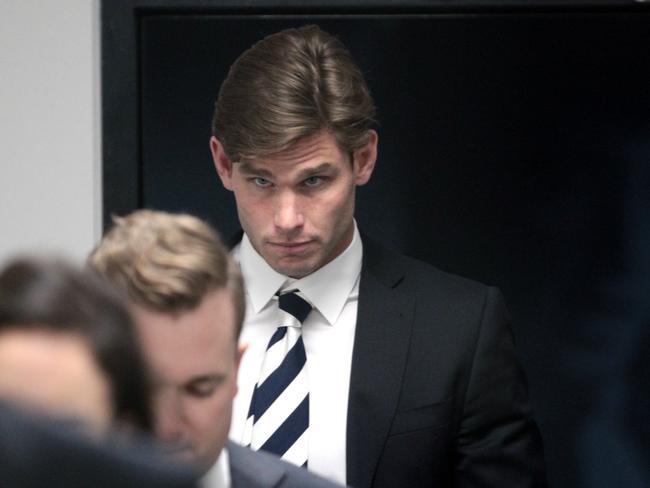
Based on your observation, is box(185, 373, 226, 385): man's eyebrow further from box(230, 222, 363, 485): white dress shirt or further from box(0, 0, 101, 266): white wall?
box(0, 0, 101, 266): white wall

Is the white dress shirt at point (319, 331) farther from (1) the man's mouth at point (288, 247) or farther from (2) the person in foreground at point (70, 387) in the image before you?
(2) the person in foreground at point (70, 387)

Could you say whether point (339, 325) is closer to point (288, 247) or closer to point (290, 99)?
point (288, 247)

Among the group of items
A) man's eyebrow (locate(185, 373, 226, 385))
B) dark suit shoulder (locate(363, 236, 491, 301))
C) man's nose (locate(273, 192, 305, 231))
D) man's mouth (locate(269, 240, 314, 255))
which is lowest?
dark suit shoulder (locate(363, 236, 491, 301))

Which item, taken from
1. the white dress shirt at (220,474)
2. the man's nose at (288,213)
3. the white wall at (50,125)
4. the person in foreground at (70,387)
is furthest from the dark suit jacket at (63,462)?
the white wall at (50,125)

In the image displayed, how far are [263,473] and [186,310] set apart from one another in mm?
253

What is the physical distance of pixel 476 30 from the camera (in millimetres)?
2770

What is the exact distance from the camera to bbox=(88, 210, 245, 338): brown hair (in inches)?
51.5

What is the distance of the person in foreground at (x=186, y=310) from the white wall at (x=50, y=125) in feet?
4.34

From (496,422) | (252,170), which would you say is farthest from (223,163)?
(496,422)

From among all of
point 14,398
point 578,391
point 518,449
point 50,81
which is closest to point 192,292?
point 14,398

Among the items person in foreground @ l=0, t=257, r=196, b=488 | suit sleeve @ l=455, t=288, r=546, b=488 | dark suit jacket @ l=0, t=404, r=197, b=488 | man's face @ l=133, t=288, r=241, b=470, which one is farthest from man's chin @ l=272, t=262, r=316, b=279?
dark suit jacket @ l=0, t=404, r=197, b=488

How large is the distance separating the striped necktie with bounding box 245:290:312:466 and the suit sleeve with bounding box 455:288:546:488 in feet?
0.90

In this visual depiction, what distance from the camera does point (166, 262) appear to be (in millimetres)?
1334

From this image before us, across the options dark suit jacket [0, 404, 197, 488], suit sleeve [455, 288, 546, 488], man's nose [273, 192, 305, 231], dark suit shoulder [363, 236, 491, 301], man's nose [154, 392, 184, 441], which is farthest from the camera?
dark suit shoulder [363, 236, 491, 301]
